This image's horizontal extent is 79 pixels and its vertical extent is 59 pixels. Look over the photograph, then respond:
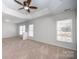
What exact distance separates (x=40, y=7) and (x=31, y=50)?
0.65 meters

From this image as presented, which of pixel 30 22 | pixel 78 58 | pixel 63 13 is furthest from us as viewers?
pixel 30 22

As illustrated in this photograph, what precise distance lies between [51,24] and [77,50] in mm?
456

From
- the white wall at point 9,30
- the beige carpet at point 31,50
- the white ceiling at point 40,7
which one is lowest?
the beige carpet at point 31,50

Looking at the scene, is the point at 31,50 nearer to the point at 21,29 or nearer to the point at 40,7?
the point at 21,29

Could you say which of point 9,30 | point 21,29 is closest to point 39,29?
point 21,29

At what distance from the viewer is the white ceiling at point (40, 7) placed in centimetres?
82

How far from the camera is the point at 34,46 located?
0.94 metres

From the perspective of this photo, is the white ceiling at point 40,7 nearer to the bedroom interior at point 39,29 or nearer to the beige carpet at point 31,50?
the bedroom interior at point 39,29

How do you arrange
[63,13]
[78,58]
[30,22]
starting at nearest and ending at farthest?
[78,58] < [63,13] < [30,22]

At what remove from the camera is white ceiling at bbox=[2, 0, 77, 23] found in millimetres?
821

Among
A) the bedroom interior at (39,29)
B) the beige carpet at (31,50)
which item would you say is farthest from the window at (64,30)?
the beige carpet at (31,50)

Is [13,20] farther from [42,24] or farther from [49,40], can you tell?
[49,40]

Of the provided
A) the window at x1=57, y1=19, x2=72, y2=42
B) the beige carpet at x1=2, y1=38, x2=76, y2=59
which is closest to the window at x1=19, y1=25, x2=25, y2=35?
the beige carpet at x1=2, y1=38, x2=76, y2=59

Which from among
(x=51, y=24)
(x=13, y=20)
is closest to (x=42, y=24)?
(x=51, y=24)
